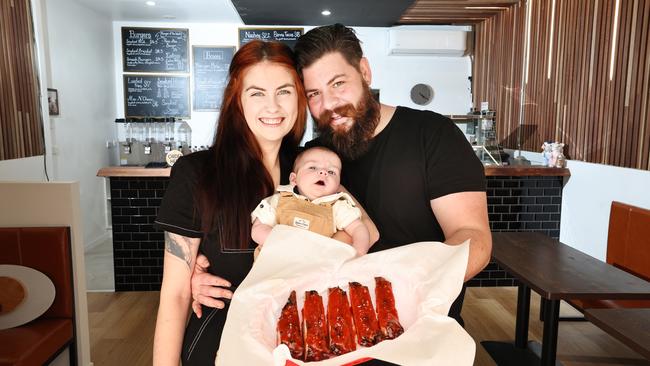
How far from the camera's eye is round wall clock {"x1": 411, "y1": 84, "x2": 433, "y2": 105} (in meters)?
6.64

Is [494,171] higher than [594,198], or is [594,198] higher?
[494,171]

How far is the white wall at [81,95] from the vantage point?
4938 millimetres

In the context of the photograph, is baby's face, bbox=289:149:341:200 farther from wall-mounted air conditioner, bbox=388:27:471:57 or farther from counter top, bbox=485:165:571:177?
wall-mounted air conditioner, bbox=388:27:471:57

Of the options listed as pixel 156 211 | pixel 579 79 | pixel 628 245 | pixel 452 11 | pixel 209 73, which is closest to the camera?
pixel 628 245

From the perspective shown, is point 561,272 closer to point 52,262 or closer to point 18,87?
point 52,262

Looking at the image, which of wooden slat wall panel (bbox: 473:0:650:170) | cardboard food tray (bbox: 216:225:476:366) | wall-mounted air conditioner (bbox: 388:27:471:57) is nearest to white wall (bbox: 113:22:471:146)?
wall-mounted air conditioner (bbox: 388:27:471:57)

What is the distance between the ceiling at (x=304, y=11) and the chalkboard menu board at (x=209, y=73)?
414 millimetres

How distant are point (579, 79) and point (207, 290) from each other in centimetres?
386

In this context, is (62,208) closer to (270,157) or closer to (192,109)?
(270,157)

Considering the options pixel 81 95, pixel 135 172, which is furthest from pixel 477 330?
pixel 81 95

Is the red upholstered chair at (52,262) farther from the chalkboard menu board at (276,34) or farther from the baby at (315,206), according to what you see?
the chalkboard menu board at (276,34)

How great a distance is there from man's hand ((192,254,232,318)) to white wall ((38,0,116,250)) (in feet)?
12.5

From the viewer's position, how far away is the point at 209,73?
6.50m

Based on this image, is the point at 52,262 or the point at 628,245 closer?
the point at 52,262
